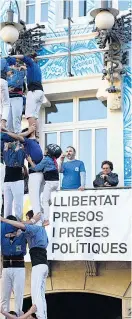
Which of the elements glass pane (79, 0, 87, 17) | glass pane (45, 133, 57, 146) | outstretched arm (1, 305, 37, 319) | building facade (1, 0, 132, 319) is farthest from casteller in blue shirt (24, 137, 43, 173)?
glass pane (79, 0, 87, 17)

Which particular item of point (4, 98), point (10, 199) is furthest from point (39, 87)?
point (10, 199)

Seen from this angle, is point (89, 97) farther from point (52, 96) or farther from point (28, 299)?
point (28, 299)

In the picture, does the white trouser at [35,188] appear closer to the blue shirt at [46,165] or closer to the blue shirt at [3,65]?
the blue shirt at [46,165]

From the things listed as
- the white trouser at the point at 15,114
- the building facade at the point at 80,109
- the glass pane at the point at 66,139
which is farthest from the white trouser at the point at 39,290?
the glass pane at the point at 66,139

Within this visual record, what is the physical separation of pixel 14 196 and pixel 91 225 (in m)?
3.83

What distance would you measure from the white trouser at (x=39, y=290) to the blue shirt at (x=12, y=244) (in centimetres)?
32

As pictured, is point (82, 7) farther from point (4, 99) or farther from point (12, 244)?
point (12, 244)

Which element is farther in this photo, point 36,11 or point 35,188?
point 36,11

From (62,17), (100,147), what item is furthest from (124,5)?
(100,147)

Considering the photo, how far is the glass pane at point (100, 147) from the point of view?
15078 mm

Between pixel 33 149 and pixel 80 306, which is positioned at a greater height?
pixel 33 149

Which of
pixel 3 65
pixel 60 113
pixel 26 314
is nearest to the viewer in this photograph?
pixel 26 314

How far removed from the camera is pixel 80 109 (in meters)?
15.6

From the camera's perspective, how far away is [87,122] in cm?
1537
